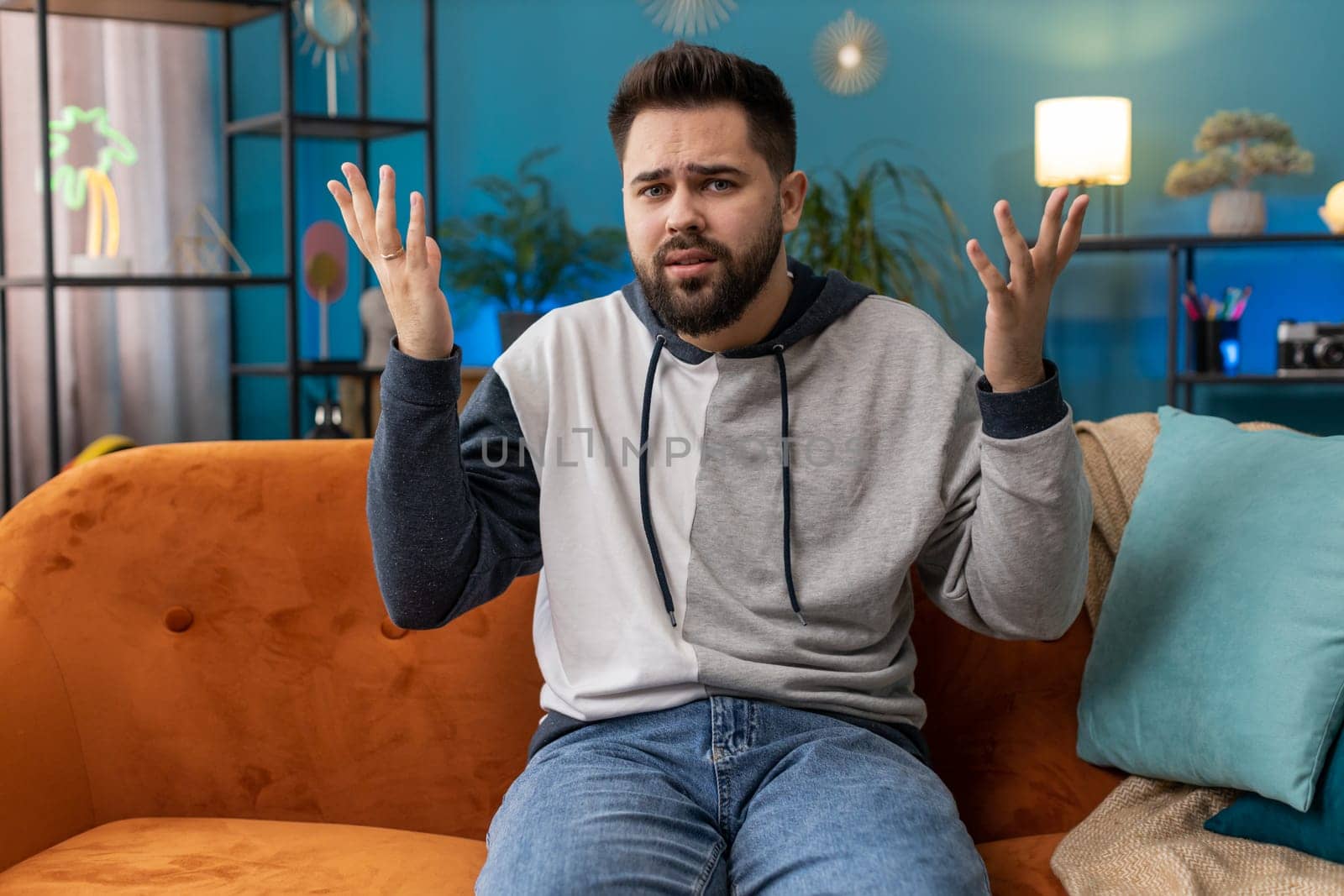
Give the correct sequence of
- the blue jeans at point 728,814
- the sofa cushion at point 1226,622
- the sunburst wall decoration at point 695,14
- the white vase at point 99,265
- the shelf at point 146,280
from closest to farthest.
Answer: the blue jeans at point 728,814, the sofa cushion at point 1226,622, the shelf at point 146,280, the white vase at point 99,265, the sunburst wall decoration at point 695,14

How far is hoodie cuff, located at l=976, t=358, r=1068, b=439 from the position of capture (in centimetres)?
120

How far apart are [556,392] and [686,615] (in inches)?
11.1

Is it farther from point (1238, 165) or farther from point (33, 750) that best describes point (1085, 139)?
point (33, 750)

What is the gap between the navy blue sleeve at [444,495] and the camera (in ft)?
4.20

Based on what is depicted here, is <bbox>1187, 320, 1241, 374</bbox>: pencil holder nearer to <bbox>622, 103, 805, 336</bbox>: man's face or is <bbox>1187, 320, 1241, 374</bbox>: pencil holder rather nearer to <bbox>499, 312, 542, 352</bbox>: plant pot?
<bbox>499, 312, 542, 352</bbox>: plant pot

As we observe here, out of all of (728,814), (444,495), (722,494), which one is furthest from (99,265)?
(728,814)

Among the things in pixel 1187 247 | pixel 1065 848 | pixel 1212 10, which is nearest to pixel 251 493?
pixel 1065 848

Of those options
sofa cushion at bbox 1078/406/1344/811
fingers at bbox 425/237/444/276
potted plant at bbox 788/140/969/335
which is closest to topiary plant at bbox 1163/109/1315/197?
potted plant at bbox 788/140/969/335

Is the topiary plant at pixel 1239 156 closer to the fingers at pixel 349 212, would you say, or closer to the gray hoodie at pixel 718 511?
the gray hoodie at pixel 718 511

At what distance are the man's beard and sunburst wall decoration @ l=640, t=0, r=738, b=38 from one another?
3274 millimetres

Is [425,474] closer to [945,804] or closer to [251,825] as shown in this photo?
[251,825]

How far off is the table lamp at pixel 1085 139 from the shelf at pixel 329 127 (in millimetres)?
1884

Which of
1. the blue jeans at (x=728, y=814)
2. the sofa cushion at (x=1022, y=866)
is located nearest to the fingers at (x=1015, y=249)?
the blue jeans at (x=728, y=814)

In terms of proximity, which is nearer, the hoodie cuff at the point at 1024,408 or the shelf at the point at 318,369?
the hoodie cuff at the point at 1024,408
